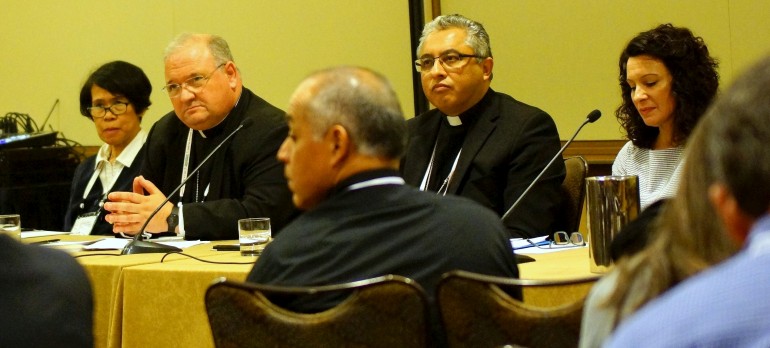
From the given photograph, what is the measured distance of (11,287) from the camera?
146 cm

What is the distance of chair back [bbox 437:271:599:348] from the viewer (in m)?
2.00

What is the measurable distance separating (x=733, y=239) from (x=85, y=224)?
4.06 m

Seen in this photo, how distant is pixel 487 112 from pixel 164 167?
4.75 ft

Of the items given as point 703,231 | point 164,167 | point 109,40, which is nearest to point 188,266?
point 164,167

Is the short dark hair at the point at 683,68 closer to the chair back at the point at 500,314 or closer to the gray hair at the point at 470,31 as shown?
the gray hair at the point at 470,31

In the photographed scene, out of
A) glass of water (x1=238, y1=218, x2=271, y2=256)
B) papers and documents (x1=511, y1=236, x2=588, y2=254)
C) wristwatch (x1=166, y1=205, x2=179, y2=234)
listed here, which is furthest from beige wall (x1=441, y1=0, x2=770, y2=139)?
glass of water (x1=238, y1=218, x2=271, y2=256)

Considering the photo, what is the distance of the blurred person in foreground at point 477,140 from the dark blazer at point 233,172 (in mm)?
517

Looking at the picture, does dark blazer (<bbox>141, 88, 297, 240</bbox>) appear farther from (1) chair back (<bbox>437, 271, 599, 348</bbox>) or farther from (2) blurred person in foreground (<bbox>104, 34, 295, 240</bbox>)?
(1) chair back (<bbox>437, 271, 599, 348</bbox>)

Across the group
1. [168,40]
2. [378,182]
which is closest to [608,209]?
[378,182]

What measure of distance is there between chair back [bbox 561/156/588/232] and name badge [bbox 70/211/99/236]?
2.11 m

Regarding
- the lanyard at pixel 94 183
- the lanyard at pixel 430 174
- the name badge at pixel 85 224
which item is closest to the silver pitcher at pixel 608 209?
the lanyard at pixel 430 174

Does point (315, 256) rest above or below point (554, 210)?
above

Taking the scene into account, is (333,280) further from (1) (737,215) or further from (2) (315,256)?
(1) (737,215)

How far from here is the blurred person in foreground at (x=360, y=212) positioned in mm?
2221
